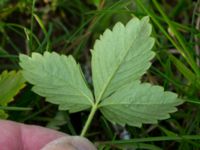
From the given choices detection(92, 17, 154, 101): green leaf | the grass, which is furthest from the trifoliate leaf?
detection(92, 17, 154, 101): green leaf

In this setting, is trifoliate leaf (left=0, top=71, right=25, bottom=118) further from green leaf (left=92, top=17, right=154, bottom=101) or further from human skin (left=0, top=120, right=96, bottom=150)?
green leaf (left=92, top=17, right=154, bottom=101)

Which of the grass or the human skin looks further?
the grass

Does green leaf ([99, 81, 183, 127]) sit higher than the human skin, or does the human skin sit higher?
the human skin

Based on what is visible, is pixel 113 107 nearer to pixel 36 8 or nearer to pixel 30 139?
pixel 30 139

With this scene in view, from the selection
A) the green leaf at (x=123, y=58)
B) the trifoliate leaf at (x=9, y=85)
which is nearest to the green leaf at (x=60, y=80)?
the green leaf at (x=123, y=58)

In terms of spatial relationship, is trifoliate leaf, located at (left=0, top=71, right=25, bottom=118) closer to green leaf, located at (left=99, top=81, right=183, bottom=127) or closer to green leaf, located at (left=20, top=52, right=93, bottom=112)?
green leaf, located at (left=20, top=52, right=93, bottom=112)

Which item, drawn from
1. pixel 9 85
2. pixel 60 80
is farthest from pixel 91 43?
pixel 60 80
